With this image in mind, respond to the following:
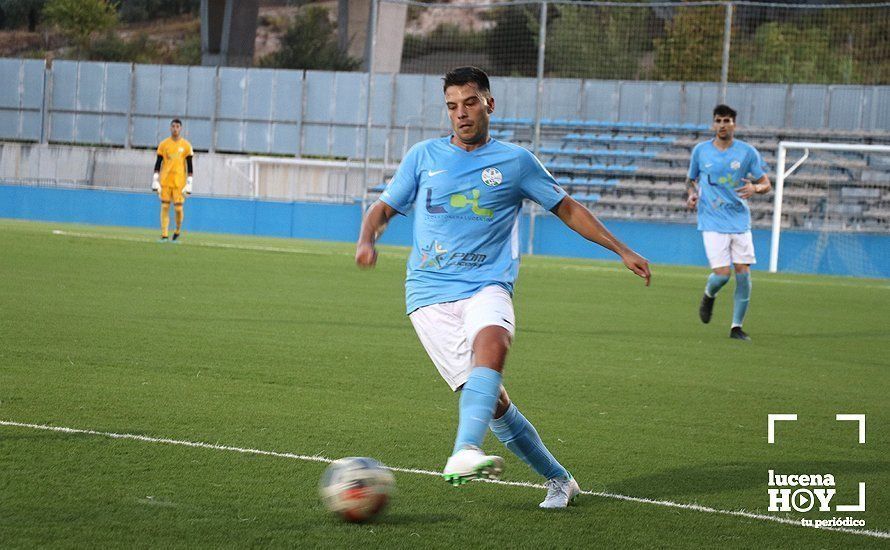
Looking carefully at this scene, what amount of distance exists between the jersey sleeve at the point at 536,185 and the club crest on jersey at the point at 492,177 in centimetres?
10

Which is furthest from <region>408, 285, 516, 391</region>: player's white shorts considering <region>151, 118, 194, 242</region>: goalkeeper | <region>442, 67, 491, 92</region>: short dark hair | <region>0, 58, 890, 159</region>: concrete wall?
<region>0, 58, 890, 159</region>: concrete wall

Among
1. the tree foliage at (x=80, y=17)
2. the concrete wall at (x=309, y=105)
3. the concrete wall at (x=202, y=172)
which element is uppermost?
the tree foliage at (x=80, y=17)

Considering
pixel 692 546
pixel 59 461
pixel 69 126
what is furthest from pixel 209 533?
pixel 69 126

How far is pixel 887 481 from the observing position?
6.10 meters

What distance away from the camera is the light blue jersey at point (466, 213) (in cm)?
529

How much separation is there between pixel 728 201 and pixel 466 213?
8242mm

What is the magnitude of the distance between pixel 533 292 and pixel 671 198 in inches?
550

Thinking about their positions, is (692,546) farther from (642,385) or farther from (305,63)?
(305,63)

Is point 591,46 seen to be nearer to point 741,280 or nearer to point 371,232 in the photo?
point 741,280

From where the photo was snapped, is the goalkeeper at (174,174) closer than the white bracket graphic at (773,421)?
No

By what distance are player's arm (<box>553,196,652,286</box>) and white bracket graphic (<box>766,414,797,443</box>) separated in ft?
7.45

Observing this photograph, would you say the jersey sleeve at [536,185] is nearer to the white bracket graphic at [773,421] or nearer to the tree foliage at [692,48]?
the white bracket graphic at [773,421]

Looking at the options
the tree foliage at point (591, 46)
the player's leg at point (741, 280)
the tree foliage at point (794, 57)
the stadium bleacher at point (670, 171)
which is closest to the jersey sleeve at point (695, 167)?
the player's leg at point (741, 280)

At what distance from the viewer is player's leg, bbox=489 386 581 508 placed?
519 centimetres
